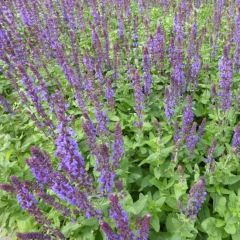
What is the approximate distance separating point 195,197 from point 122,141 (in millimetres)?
1114

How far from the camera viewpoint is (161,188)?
15.0ft

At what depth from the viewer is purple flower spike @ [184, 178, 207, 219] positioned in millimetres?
3471

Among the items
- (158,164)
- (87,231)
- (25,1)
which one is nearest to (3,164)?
(87,231)

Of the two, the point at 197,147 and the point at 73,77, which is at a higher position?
Answer: the point at 73,77

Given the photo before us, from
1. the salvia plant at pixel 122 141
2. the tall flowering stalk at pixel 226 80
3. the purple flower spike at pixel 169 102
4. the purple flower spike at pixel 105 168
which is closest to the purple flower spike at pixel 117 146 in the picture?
the salvia plant at pixel 122 141

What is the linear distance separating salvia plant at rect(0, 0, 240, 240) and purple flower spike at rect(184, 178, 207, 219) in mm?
14

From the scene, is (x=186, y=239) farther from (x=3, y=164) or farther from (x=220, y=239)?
(x=3, y=164)

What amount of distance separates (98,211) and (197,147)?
6.44 feet

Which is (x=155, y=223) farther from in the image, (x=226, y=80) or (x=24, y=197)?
(x=226, y=80)

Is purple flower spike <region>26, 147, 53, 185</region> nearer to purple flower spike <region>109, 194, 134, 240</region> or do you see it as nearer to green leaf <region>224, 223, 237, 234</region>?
purple flower spike <region>109, 194, 134, 240</region>

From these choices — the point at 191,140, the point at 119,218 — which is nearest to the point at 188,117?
the point at 191,140

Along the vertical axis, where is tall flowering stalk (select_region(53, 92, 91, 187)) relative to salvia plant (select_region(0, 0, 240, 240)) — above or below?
above

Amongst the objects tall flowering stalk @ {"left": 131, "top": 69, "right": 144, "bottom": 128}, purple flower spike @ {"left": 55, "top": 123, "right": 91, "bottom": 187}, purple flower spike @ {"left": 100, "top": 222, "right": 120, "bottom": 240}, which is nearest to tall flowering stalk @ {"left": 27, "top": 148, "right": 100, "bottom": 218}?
purple flower spike @ {"left": 55, "top": 123, "right": 91, "bottom": 187}

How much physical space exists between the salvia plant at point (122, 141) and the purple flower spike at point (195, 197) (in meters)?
0.01
